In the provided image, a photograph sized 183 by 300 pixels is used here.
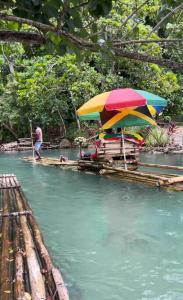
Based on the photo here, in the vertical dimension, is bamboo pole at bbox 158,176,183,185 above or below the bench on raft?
below

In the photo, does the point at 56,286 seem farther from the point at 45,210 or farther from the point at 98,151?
the point at 98,151

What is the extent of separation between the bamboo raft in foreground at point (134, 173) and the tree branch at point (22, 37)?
7340 millimetres

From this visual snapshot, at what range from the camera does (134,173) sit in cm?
1128

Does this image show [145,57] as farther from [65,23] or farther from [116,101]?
[116,101]

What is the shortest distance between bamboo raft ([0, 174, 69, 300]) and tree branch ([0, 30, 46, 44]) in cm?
207

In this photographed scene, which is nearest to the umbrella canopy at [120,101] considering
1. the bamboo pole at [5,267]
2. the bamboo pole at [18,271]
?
the bamboo pole at [5,267]

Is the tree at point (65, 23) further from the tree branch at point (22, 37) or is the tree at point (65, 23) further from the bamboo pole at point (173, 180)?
the bamboo pole at point (173, 180)

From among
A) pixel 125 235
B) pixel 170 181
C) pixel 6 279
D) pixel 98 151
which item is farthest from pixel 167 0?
pixel 98 151

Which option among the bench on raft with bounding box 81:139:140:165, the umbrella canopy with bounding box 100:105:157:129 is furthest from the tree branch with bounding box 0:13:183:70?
the bench on raft with bounding box 81:139:140:165

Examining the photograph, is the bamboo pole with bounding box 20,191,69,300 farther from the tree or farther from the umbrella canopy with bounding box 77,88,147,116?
the umbrella canopy with bounding box 77,88,147,116

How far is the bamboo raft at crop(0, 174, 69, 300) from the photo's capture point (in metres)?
3.56

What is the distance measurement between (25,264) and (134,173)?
7199 millimetres

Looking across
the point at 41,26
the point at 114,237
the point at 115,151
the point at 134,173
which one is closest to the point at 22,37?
the point at 41,26

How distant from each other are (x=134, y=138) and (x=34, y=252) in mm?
8983
